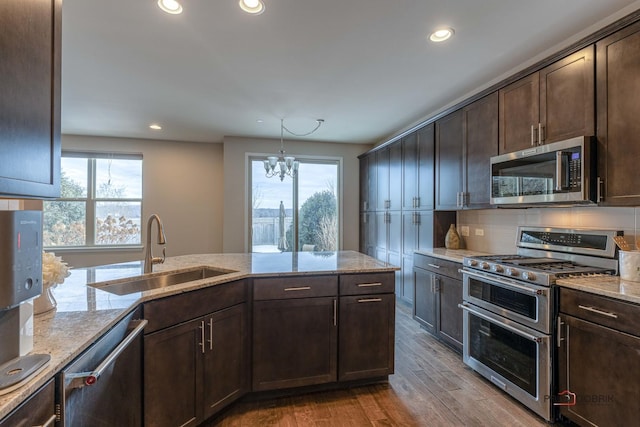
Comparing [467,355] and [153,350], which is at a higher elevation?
[153,350]

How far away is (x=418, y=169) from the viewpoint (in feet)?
12.8

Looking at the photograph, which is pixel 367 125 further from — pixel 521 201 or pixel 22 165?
pixel 22 165

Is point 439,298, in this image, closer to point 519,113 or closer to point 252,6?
point 519,113

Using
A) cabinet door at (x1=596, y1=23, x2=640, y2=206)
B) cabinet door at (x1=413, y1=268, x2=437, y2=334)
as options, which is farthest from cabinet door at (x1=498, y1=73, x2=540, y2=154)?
cabinet door at (x1=413, y1=268, x2=437, y2=334)

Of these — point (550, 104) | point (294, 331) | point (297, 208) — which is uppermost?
point (550, 104)

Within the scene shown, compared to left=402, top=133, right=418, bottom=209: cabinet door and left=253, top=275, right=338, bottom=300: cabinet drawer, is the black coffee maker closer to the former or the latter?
left=253, top=275, right=338, bottom=300: cabinet drawer

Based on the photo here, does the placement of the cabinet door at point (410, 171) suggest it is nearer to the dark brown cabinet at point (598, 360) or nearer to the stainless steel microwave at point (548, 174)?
the stainless steel microwave at point (548, 174)

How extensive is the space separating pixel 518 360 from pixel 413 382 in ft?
2.55

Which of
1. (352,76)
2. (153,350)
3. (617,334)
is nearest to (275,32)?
(352,76)

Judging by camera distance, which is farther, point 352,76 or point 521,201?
point 352,76

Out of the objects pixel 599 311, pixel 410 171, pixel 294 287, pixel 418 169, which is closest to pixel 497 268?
pixel 599 311

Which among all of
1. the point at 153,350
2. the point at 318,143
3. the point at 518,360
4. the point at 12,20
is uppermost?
the point at 318,143

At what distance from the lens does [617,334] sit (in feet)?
5.37

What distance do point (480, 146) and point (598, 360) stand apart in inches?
74.0
